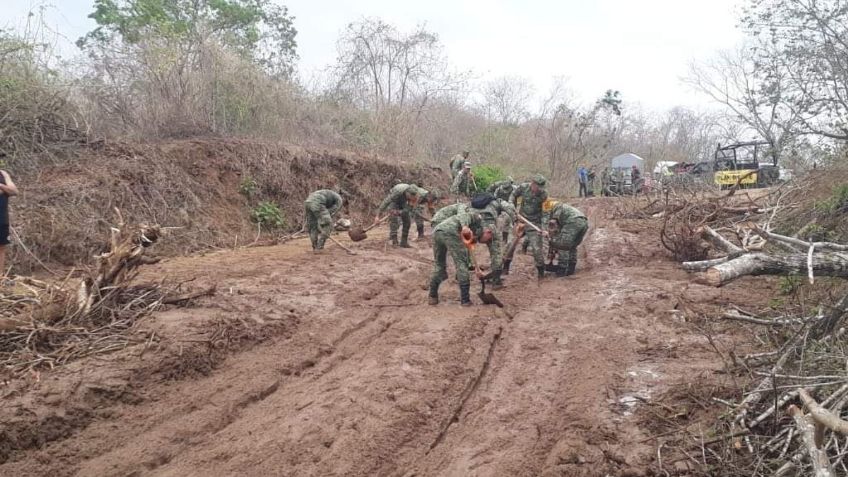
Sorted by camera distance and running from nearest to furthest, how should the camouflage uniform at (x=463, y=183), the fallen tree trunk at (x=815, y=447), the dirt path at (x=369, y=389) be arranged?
the fallen tree trunk at (x=815, y=447)
the dirt path at (x=369, y=389)
the camouflage uniform at (x=463, y=183)

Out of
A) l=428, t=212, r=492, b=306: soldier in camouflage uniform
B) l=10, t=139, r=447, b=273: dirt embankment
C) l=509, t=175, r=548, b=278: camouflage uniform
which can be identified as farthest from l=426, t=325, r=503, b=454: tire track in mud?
l=10, t=139, r=447, b=273: dirt embankment

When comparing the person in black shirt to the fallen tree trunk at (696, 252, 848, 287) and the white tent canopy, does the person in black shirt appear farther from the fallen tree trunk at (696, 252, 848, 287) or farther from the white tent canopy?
the white tent canopy

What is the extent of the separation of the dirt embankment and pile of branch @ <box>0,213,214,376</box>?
70.6 inches

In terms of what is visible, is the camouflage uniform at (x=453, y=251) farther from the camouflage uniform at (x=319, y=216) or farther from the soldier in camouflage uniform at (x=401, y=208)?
the soldier in camouflage uniform at (x=401, y=208)

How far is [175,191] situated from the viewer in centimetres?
1156

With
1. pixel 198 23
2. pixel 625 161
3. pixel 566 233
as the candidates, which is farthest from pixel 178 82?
pixel 625 161

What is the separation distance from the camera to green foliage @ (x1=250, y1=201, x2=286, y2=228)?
13.1 metres

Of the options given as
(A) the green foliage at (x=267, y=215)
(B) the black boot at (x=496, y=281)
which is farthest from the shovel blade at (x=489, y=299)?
(A) the green foliage at (x=267, y=215)

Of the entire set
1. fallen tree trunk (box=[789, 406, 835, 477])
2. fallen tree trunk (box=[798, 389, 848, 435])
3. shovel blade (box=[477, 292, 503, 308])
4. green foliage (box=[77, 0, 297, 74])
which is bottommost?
shovel blade (box=[477, 292, 503, 308])

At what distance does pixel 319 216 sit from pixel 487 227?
3754mm

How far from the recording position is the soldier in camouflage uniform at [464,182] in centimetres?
1485

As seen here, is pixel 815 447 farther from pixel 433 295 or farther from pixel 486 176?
pixel 486 176

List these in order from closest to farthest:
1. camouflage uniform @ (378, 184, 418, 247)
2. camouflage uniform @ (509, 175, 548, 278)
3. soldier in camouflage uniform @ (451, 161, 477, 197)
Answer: camouflage uniform @ (509, 175, 548, 278), camouflage uniform @ (378, 184, 418, 247), soldier in camouflage uniform @ (451, 161, 477, 197)

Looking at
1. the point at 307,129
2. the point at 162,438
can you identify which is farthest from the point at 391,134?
the point at 162,438
